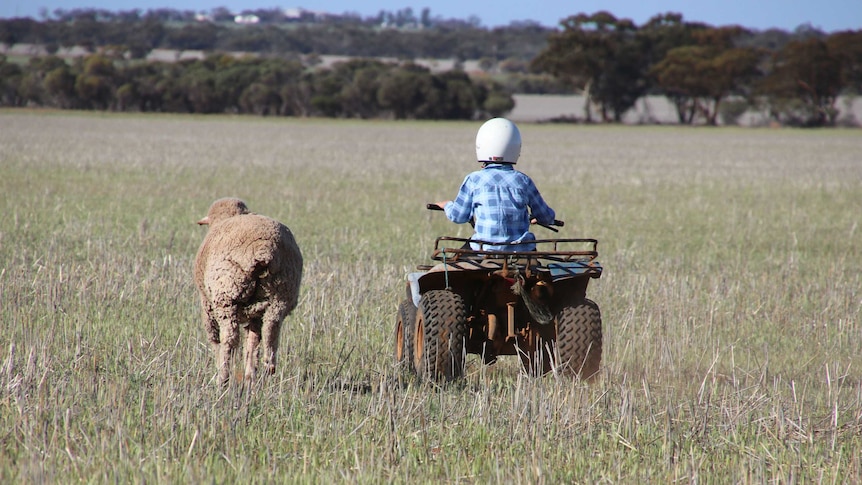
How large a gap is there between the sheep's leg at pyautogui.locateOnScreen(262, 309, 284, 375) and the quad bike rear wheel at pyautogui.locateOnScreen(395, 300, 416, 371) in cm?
95

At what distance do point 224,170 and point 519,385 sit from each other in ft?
67.6

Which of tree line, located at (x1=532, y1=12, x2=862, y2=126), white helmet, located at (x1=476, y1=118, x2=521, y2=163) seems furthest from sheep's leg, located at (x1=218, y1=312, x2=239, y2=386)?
tree line, located at (x1=532, y1=12, x2=862, y2=126)

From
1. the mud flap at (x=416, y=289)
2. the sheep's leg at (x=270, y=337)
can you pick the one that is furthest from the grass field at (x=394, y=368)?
the mud flap at (x=416, y=289)

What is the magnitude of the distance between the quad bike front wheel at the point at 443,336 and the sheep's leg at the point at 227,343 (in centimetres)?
110

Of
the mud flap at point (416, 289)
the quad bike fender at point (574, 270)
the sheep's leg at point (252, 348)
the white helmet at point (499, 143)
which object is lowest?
the sheep's leg at point (252, 348)

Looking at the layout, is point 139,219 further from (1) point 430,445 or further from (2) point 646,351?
(1) point 430,445

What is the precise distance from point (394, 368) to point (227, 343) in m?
1.12

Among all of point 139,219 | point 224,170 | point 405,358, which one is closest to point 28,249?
point 139,219

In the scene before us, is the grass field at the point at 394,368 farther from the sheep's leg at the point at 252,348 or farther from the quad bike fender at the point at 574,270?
the quad bike fender at the point at 574,270

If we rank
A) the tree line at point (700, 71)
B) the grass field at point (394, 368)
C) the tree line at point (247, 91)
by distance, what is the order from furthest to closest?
the tree line at point (700, 71)
the tree line at point (247, 91)
the grass field at point (394, 368)

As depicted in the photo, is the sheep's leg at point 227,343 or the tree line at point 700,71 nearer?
the sheep's leg at point 227,343

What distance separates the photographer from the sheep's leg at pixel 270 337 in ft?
18.5

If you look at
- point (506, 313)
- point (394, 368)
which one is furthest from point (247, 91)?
point (506, 313)

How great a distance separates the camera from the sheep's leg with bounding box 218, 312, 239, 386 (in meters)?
5.62
